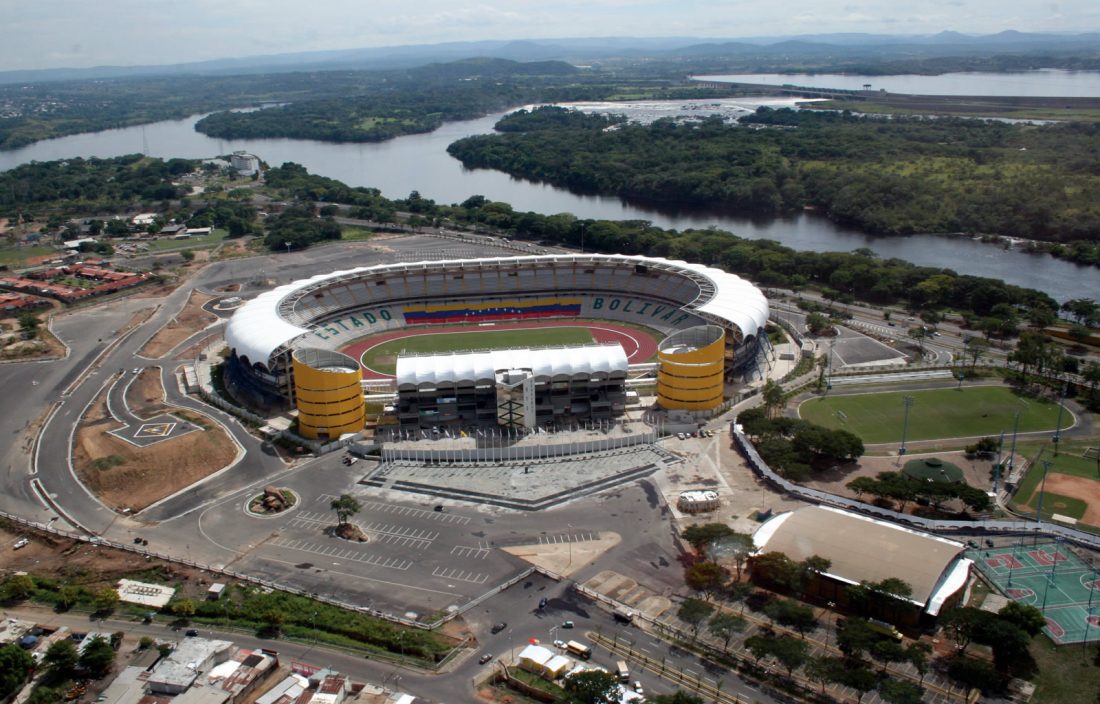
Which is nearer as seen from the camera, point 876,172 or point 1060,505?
point 1060,505

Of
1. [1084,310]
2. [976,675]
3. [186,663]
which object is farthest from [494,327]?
[976,675]

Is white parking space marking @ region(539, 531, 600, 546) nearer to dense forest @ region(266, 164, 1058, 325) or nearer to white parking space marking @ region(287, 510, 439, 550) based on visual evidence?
white parking space marking @ region(287, 510, 439, 550)

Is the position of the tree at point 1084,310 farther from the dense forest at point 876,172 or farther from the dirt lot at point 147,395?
the dirt lot at point 147,395

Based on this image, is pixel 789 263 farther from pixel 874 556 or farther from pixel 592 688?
pixel 592 688

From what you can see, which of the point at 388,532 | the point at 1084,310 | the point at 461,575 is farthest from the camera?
the point at 1084,310

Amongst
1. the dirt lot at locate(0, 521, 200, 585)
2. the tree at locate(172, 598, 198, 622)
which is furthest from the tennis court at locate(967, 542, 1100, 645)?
the dirt lot at locate(0, 521, 200, 585)

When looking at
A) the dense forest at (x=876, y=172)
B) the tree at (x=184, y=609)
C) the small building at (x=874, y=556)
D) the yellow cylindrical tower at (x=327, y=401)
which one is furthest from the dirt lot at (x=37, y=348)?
the dense forest at (x=876, y=172)

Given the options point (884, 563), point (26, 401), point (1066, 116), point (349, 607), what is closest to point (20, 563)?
point (349, 607)
